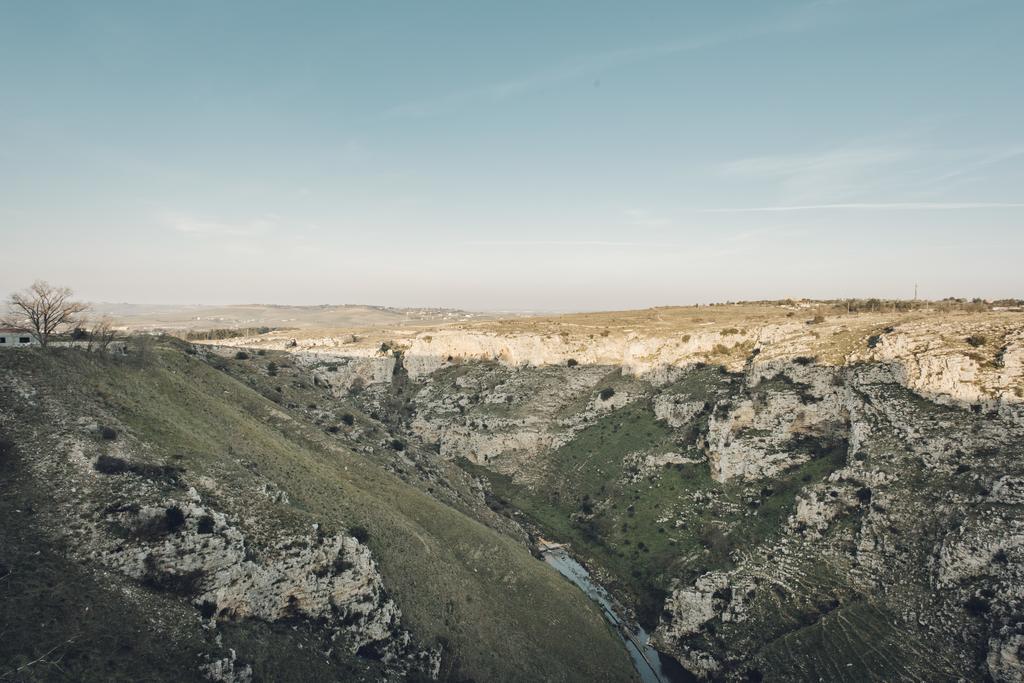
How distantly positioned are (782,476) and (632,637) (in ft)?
78.8

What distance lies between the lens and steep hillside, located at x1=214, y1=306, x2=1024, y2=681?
118ft

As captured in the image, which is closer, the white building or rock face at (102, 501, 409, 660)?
rock face at (102, 501, 409, 660)

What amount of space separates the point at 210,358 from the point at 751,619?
218ft

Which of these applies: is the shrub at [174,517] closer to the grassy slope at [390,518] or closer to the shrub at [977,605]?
the grassy slope at [390,518]

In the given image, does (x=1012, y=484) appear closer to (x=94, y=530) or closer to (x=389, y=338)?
(x=94, y=530)

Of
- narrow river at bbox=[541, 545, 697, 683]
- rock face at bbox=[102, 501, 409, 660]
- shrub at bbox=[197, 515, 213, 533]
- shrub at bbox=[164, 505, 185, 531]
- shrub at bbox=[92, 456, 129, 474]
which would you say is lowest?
narrow river at bbox=[541, 545, 697, 683]

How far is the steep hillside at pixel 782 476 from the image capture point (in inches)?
1419

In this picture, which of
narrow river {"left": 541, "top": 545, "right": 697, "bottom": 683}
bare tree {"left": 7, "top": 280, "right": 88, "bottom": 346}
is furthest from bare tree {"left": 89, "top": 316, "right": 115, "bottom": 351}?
narrow river {"left": 541, "top": 545, "right": 697, "bottom": 683}

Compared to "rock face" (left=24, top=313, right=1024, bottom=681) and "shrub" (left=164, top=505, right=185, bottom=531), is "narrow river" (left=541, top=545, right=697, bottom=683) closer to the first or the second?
"rock face" (left=24, top=313, right=1024, bottom=681)

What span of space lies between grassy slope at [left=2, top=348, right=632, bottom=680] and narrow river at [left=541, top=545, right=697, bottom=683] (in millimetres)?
2757

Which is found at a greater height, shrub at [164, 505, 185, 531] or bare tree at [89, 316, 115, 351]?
bare tree at [89, 316, 115, 351]

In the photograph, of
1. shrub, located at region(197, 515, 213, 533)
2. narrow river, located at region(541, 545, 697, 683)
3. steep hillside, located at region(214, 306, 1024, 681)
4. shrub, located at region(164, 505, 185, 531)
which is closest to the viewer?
shrub, located at region(164, 505, 185, 531)

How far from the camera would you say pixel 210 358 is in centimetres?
6197

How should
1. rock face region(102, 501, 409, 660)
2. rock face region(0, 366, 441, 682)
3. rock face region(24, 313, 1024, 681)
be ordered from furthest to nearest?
1. rock face region(24, 313, 1024, 681)
2. rock face region(102, 501, 409, 660)
3. rock face region(0, 366, 441, 682)
